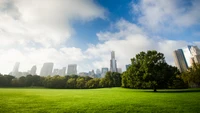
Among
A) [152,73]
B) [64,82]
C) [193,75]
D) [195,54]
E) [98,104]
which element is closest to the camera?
[98,104]

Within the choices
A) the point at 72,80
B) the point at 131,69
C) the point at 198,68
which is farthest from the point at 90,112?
the point at 72,80

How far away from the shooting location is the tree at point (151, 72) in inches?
1709

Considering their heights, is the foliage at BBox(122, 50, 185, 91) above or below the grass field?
above

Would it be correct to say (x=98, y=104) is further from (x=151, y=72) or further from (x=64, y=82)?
(x=64, y=82)

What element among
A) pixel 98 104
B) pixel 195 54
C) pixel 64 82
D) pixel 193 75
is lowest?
pixel 98 104

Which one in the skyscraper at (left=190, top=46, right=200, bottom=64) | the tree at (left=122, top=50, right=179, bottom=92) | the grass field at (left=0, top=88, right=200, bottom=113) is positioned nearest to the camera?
the grass field at (left=0, top=88, right=200, bottom=113)

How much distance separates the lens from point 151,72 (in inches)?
1720

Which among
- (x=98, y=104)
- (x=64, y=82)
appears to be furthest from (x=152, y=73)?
(x=64, y=82)

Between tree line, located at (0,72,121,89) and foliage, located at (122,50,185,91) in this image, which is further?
tree line, located at (0,72,121,89)

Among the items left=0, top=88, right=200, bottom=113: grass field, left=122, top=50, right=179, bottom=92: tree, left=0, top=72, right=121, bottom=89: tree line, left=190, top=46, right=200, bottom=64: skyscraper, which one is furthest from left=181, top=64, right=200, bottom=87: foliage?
left=190, top=46, right=200, bottom=64: skyscraper

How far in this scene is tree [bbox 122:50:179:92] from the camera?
43.4 metres

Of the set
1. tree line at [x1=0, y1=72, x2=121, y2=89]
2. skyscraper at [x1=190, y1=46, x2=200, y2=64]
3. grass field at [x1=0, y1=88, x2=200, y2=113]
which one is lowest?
grass field at [x1=0, y1=88, x2=200, y2=113]

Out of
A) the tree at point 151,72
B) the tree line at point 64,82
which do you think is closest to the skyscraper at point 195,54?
the tree line at point 64,82

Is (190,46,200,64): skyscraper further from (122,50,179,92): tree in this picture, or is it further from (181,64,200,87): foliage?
(122,50,179,92): tree
